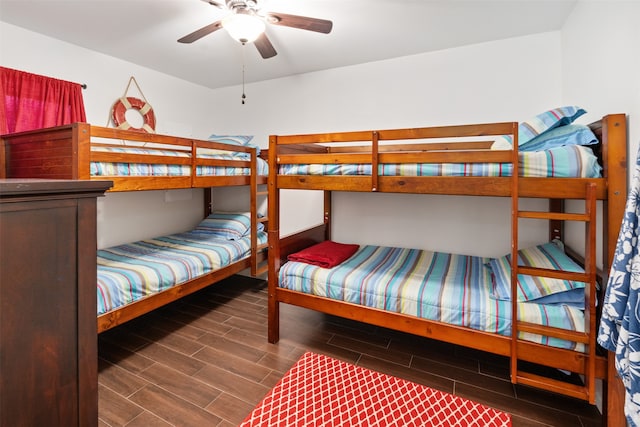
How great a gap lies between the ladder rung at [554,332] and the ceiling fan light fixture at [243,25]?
7.61 feet

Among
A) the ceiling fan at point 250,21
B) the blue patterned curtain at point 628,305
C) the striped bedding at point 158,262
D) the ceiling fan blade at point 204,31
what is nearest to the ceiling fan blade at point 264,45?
the ceiling fan at point 250,21

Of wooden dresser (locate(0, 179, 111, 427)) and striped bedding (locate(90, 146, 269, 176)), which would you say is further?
striped bedding (locate(90, 146, 269, 176))

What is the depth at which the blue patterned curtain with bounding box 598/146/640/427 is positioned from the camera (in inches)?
42.6

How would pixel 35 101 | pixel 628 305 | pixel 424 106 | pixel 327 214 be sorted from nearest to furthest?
pixel 628 305, pixel 35 101, pixel 424 106, pixel 327 214

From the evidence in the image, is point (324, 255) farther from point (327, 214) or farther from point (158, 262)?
point (158, 262)

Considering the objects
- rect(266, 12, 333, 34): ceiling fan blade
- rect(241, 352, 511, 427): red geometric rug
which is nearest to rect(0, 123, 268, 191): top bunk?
rect(266, 12, 333, 34): ceiling fan blade

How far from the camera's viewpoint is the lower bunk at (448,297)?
5.40 feet

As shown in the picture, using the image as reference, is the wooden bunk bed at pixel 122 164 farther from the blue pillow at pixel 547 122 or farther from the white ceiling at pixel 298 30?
the blue pillow at pixel 547 122

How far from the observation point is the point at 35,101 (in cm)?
255

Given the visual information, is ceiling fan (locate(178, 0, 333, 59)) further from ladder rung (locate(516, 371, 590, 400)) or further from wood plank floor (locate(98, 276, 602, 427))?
ladder rung (locate(516, 371, 590, 400))

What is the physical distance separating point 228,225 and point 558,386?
3188 mm

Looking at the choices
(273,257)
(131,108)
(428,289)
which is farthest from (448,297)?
(131,108)

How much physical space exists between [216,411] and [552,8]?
3.49 m

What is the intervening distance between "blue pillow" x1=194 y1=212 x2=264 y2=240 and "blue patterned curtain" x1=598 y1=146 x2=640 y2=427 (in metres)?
3.12
